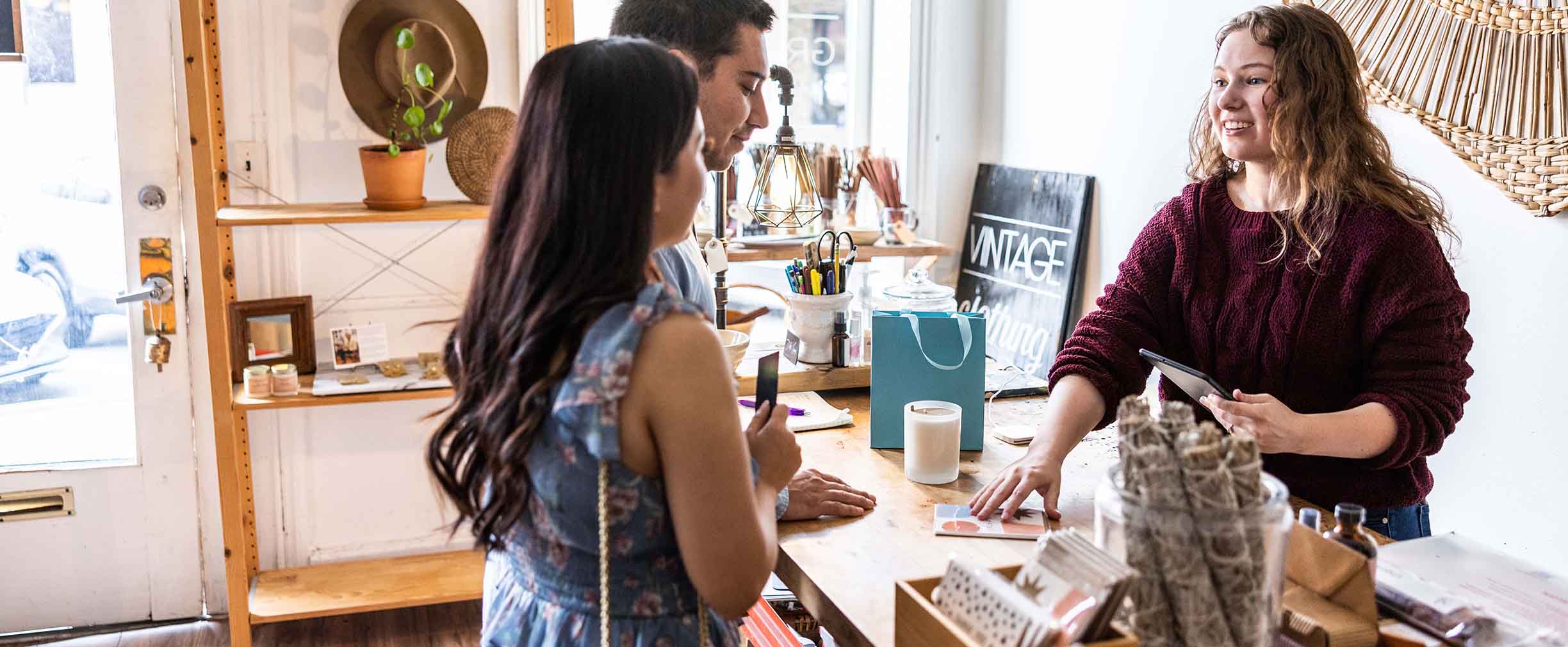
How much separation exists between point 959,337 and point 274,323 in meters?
1.90

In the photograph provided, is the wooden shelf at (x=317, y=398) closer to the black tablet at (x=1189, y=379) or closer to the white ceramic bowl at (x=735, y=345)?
the white ceramic bowl at (x=735, y=345)

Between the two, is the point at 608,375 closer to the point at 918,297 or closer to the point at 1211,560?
the point at 1211,560

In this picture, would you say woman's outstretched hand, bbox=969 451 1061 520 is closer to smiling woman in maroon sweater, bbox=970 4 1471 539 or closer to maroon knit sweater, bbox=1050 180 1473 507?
smiling woman in maroon sweater, bbox=970 4 1471 539

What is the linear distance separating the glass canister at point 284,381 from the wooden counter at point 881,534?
1435 mm

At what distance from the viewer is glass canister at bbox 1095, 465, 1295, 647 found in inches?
37.2

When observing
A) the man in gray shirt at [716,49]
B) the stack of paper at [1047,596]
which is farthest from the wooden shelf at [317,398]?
the stack of paper at [1047,596]

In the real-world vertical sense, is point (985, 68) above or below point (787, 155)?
above

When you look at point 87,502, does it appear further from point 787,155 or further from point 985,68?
point 985,68

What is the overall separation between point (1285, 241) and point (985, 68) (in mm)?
2016

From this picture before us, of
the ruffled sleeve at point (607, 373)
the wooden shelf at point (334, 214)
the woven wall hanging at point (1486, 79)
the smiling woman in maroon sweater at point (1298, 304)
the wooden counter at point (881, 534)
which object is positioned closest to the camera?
the ruffled sleeve at point (607, 373)

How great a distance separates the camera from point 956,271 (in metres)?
3.80

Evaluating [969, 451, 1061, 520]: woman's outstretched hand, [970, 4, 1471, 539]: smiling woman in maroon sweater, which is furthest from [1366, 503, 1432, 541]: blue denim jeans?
[969, 451, 1061, 520]: woman's outstretched hand

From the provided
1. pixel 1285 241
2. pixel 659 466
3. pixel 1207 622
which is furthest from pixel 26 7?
pixel 1207 622

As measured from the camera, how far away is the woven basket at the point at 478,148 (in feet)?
9.56
